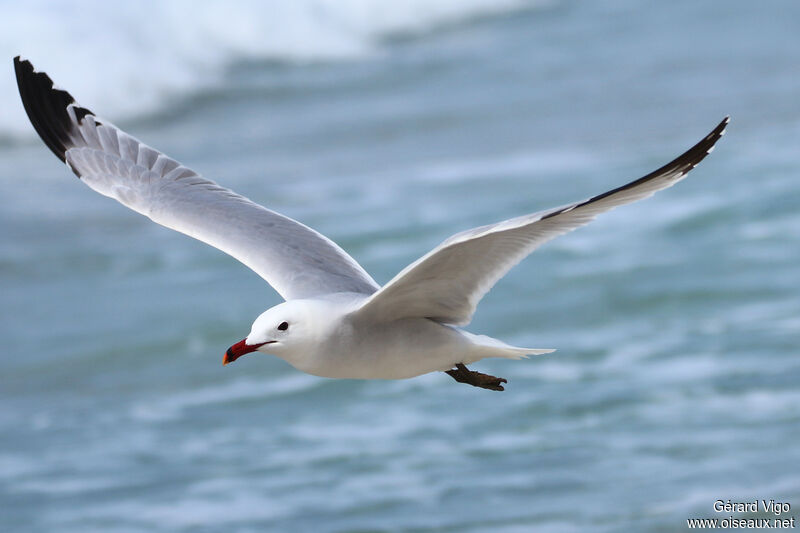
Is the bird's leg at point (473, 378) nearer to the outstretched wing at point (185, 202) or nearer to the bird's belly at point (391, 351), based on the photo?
the bird's belly at point (391, 351)

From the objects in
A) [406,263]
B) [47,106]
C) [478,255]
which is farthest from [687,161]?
[406,263]

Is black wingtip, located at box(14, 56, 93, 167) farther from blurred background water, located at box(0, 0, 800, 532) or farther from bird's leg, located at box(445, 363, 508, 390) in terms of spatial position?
blurred background water, located at box(0, 0, 800, 532)

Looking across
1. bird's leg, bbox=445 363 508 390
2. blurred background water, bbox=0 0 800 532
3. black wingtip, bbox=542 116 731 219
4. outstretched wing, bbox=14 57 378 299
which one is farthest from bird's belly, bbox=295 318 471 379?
blurred background water, bbox=0 0 800 532

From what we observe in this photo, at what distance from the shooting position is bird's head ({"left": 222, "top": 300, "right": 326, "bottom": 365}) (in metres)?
6.41

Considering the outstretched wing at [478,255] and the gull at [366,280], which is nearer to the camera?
the outstretched wing at [478,255]

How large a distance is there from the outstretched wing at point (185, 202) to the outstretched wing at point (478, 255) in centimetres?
69

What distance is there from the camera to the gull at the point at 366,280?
6.21 meters

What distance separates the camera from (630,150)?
20.4 meters

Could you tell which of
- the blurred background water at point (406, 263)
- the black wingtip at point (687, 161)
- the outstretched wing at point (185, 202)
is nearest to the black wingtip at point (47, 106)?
the outstretched wing at point (185, 202)

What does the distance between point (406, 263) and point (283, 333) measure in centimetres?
1167

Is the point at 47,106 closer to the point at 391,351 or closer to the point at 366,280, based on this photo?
the point at 366,280

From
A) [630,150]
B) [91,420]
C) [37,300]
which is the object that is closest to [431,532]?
[91,420]

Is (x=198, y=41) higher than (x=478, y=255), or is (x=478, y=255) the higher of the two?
(x=198, y=41)

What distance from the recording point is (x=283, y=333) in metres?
6.45
